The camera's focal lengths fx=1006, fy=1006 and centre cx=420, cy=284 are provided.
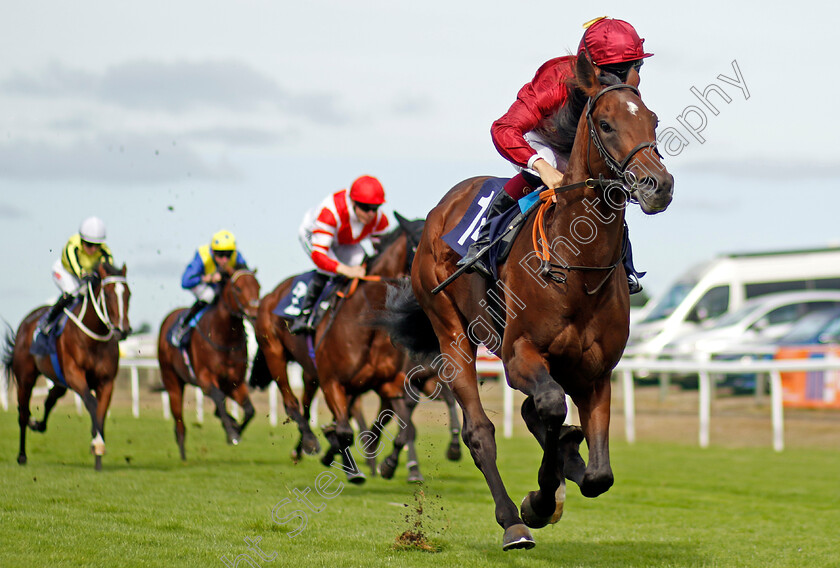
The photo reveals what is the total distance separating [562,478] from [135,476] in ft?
15.0

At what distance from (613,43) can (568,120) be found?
40cm

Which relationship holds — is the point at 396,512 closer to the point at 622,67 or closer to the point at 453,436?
the point at 453,436

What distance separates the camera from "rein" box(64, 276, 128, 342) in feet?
30.3

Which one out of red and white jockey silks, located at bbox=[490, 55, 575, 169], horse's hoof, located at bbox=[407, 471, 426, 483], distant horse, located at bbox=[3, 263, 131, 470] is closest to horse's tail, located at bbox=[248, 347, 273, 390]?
distant horse, located at bbox=[3, 263, 131, 470]

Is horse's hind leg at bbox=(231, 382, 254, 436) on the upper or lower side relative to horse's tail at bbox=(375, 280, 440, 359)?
lower

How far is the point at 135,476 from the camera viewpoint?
8.09 meters

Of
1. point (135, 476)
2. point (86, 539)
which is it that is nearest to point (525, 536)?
point (86, 539)

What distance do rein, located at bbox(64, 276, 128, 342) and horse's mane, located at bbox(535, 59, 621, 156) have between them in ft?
18.9

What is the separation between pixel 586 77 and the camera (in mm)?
4059

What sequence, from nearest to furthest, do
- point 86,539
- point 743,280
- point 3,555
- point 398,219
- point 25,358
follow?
point 3,555 < point 86,539 < point 398,219 < point 25,358 < point 743,280

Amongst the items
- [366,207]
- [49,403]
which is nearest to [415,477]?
[366,207]

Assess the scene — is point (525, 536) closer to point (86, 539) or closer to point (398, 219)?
point (86, 539)

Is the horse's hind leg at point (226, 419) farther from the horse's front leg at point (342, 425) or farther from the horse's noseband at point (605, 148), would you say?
the horse's noseband at point (605, 148)

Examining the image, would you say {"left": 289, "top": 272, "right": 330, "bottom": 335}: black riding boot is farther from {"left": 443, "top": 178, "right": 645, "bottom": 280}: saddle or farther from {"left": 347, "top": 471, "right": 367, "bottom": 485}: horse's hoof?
{"left": 443, "top": 178, "right": 645, "bottom": 280}: saddle
